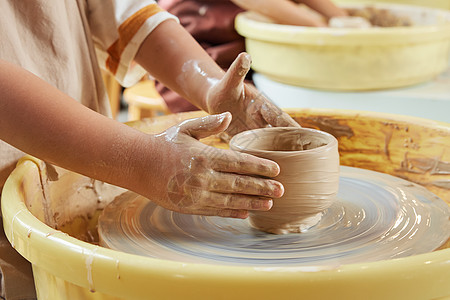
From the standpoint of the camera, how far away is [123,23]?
109cm

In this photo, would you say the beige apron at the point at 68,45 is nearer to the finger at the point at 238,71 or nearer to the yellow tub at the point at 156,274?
the yellow tub at the point at 156,274

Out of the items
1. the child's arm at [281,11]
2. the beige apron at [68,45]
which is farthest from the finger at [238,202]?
the child's arm at [281,11]

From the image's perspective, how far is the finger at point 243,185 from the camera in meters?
0.72

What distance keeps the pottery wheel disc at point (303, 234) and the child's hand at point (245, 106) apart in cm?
17

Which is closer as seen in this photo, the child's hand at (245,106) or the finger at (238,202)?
the finger at (238,202)

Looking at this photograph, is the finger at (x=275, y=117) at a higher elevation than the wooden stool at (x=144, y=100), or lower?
higher

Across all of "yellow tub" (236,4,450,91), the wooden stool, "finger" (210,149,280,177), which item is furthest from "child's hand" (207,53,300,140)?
the wooden stool

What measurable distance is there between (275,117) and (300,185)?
0.21m

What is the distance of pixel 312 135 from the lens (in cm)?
86

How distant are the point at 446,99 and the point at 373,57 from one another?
0.23 meters

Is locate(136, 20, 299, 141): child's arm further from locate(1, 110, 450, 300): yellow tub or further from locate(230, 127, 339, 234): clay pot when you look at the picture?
locate(1, 110, 450, 300): yellow tub

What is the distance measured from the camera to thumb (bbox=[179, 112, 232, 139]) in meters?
0.72

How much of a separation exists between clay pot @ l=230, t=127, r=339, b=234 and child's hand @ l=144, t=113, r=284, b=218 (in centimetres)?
4

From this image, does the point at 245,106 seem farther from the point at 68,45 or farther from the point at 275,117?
the point at 68,45
